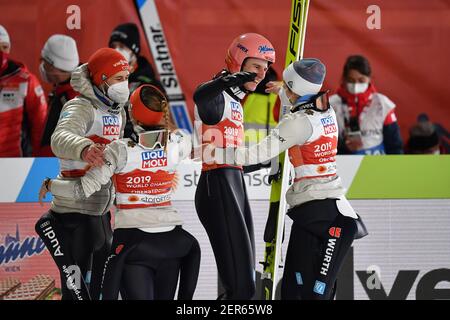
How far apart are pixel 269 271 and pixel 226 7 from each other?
2596mm

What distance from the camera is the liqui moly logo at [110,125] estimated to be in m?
6.26

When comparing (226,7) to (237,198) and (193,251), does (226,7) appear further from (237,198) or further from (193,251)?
(193,251)

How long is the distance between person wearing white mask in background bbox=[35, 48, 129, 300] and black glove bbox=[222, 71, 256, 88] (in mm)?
594

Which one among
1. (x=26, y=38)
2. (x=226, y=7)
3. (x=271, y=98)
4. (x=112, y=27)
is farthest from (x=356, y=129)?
(x=26, y=38)

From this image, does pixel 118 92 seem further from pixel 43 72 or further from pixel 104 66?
pixel 43 72

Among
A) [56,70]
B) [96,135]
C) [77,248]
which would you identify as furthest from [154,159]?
[56,70]

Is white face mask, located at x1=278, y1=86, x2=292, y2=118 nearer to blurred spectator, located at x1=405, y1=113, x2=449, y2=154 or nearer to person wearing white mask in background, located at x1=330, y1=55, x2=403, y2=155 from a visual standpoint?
person wearing white mask in background, located at x1=330, y1=55, x2=403, y2=155

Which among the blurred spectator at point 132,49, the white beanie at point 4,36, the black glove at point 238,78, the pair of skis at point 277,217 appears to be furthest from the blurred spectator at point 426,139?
Result: the white beanie at point 4,36

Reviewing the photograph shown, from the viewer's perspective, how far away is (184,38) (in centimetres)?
852

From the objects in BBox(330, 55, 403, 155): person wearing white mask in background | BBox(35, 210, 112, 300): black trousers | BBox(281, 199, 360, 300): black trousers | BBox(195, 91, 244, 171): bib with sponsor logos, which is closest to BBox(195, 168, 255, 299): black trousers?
BBox(195, 91, 244, 171): bib with sponsor logos

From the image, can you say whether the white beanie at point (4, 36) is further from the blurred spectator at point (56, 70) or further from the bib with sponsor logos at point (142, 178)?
the bib with sponsor logos at point (142, 178)

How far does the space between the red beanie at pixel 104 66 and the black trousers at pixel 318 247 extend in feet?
4.07

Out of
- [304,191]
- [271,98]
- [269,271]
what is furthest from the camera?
[271,98]

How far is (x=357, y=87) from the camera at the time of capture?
27.0 feet
